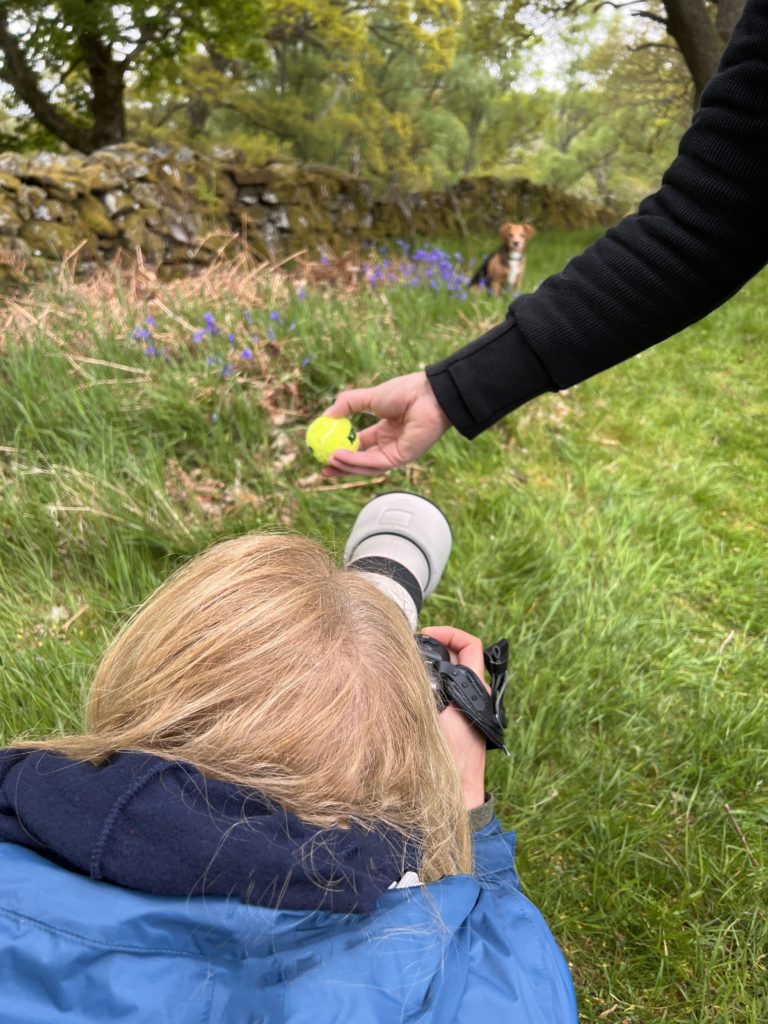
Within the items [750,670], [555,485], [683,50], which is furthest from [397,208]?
[750,670]

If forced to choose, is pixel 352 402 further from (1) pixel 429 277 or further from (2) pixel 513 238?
(2) pixel 513 238

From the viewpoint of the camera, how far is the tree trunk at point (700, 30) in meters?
7.13

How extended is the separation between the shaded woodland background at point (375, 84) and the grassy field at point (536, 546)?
6.40 metres

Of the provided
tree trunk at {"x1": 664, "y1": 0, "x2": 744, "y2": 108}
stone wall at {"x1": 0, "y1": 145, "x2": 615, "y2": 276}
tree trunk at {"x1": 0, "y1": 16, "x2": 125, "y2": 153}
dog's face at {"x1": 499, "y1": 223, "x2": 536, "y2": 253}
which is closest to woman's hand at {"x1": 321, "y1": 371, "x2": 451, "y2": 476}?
stone wall at {"x1": 0, "y1": 145, "x2": 615, "y2": 276}

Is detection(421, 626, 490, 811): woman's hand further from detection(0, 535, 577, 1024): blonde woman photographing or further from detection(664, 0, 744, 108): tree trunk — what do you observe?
detection(664, 0, 744, 108): tree trunk

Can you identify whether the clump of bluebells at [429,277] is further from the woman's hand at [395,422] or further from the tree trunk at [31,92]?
the tree trunk at [31,92]

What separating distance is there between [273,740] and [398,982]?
308 mm

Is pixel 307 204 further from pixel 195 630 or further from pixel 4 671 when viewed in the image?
pixel 195 630

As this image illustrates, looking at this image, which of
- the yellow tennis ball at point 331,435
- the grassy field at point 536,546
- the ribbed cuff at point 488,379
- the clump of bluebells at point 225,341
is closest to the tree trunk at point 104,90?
the grassy field at point 536,546

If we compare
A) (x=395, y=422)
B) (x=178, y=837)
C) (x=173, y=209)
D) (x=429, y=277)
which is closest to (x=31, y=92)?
(x=173, y=209)

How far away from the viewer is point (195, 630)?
37.9 inches

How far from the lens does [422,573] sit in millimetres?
1761

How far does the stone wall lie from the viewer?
5684 mm

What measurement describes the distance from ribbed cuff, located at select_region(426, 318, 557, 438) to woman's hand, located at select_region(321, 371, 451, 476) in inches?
2.1
